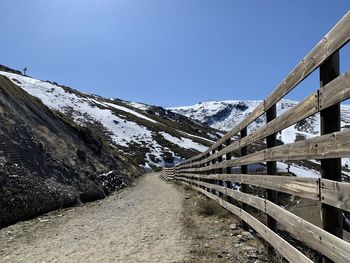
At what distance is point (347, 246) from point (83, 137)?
22.6 m

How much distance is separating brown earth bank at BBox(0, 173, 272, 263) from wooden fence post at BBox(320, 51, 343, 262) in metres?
2.49

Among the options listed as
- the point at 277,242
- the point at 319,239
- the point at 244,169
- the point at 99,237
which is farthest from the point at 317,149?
the point at 99,237

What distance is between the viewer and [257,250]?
6301mm

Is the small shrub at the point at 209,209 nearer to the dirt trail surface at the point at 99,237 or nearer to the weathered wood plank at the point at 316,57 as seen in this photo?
the dirt trail surface at the point at 99,237

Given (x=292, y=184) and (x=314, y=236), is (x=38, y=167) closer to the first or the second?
(x=292, y=184)

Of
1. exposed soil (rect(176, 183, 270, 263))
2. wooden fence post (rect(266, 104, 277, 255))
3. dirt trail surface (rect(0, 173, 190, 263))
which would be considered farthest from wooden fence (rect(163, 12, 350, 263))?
dirt trail surface (rect(0, 173, 190, 263))

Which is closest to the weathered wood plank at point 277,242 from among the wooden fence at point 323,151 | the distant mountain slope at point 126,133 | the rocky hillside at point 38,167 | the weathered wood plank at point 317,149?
the wooden fence at point 323,151

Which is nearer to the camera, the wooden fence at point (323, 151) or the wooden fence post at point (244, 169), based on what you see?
the wooden fence at point (323, 151)

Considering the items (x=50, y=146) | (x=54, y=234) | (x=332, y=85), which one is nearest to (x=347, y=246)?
(x=332, y=85)

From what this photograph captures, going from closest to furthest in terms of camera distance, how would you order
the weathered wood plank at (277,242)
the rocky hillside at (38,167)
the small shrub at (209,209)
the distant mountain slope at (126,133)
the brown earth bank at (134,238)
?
the weathered wood plank at (277,242) → the brown earth bank at (134,238) → the small shrub at (209,209) → the rocky hillside at (38,167) → the distant mountain slope at (126,133)

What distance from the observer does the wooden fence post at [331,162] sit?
3432 mm

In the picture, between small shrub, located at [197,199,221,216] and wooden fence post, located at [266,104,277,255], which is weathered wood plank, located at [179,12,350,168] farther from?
small shrub, located at [197,199,221,216]

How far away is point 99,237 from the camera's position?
845 centimetres

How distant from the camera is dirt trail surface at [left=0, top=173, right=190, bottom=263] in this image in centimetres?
687
